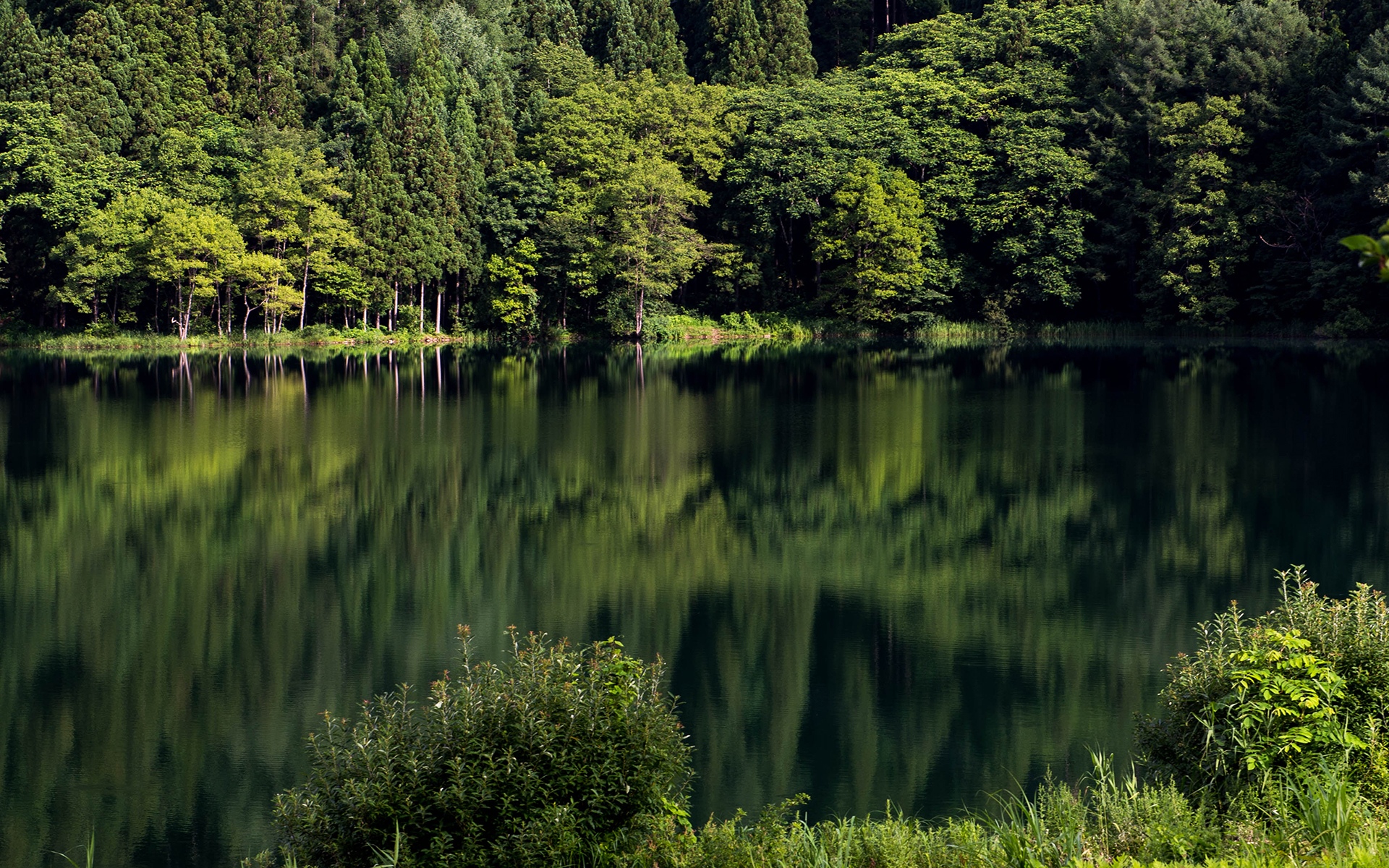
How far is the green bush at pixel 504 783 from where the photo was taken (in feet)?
22.1

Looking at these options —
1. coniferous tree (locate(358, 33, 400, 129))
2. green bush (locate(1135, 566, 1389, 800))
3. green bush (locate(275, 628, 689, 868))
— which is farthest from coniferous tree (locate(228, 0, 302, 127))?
green bush (locate(1135, 566, 1389, 800))

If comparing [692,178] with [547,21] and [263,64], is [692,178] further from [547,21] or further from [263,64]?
[263,64]

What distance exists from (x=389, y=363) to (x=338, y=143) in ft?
67.5

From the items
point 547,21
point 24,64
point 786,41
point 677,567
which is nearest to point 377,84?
point 24,64

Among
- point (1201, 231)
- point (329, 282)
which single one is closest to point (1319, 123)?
point (1201, 231)

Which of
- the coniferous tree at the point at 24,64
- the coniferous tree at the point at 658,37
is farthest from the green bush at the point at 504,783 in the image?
the coniferous tree at the point at 658,37

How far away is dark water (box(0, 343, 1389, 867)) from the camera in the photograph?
10.1 meters

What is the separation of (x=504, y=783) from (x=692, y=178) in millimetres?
61300

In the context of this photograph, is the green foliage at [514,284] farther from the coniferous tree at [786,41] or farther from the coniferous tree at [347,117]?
the coniferous tree at [786,41]

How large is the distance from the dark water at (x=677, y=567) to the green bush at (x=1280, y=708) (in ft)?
6.50

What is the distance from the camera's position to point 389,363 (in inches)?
1887

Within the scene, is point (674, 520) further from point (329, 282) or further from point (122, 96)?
point (122, 96)

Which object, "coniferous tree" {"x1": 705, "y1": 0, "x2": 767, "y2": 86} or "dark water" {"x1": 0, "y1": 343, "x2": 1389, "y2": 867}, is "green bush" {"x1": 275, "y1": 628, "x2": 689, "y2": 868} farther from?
"coniferous tree" {"x1": 705, "y1": 0, "x2": 767, "y2": 86}

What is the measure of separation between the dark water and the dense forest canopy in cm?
2426
